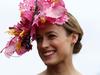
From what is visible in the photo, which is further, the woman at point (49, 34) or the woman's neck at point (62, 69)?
the woman's neck at point (62, 69)

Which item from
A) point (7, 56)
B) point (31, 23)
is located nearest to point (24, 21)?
point (31, 23)

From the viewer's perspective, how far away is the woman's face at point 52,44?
3750 mm

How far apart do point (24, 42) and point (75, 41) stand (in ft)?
1.32

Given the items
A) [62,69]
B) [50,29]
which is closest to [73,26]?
[50,29]

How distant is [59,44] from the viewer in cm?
375

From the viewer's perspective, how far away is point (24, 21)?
391cm

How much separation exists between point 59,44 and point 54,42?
0.14 ft

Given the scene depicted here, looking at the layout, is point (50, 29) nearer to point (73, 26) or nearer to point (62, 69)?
point (73, 26)

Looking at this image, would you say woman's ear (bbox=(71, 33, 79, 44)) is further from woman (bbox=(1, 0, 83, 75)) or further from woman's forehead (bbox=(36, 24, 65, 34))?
woman's forehead (bbox=(36, 24, 65, 34))

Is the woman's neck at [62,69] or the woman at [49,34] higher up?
the woman at [49,34]

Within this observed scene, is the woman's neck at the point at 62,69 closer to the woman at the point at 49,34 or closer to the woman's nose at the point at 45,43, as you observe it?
the woman at the point at 49,34

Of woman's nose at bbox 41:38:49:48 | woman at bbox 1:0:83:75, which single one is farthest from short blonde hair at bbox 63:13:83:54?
woman's nose at bbox 41:38:49:48

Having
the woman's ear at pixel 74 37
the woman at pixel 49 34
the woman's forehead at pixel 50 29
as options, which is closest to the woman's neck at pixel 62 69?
the woman at pixel 49 34

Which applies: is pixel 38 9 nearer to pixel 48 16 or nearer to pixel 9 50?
pixel 48 16
